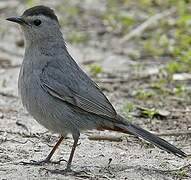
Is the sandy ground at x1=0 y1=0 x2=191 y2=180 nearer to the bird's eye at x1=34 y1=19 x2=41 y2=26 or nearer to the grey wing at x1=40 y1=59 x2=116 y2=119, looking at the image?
the grey wing at x1=40 y1=59 x2=116 y2=119

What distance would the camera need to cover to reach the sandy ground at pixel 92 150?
607 centimetres

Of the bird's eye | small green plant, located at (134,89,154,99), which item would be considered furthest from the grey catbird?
small green plant, located at (134,89,154,99)

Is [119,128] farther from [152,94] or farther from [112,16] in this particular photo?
[112,16]

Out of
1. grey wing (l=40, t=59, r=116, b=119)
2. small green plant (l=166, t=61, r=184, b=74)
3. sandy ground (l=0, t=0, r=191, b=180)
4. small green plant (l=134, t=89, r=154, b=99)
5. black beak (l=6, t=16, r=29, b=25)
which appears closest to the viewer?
sandy ground (l=0, t=0, r=191, b=180)

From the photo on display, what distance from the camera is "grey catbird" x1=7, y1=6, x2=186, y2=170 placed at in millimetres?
6297

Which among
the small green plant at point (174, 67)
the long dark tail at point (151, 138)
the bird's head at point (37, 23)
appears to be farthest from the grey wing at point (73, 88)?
the small green plant at point (174, 67)

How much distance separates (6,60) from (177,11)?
3553 millimetres

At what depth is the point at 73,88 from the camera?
6469mm

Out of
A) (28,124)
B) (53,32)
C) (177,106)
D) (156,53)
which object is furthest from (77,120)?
(156,53)

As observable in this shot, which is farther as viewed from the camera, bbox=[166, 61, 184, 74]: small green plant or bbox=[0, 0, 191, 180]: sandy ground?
bbox=[166, 61, 184, 74]: small green plant

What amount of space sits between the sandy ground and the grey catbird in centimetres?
23

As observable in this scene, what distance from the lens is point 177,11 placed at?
1232 centimetres

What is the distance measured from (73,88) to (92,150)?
2.46 ft

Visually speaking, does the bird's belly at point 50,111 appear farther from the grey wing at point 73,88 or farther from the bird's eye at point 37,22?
the bird's eye at point 37,22
